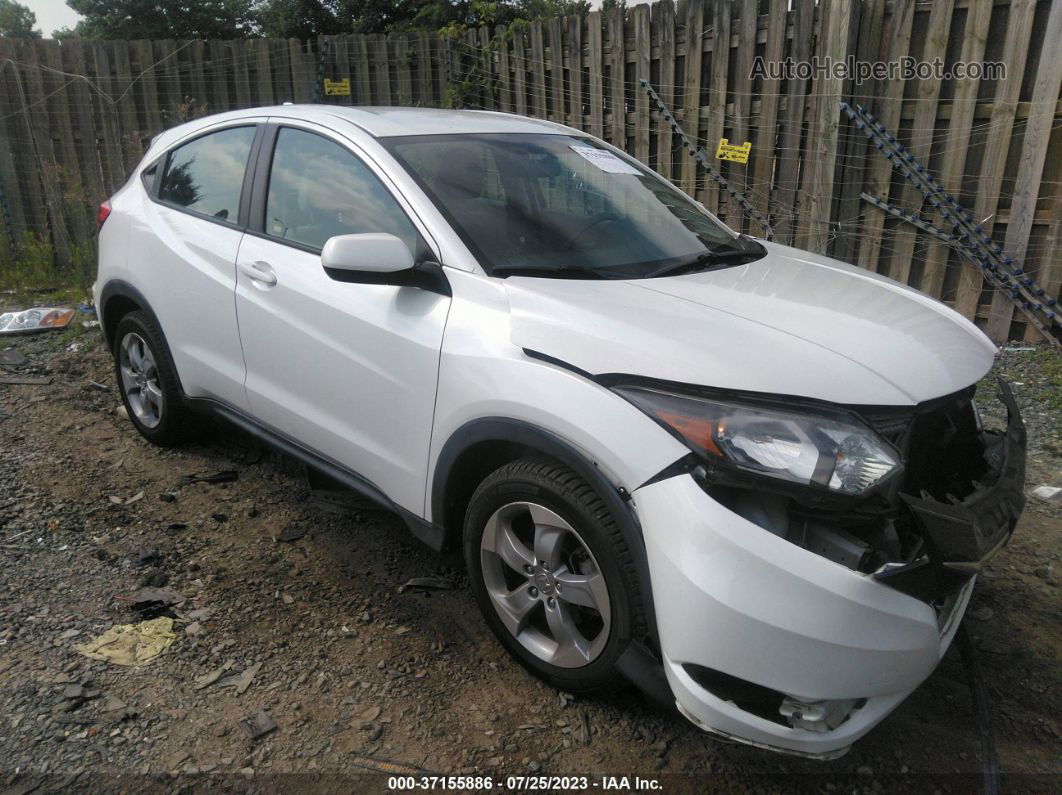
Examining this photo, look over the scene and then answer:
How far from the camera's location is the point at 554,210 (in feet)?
10.0

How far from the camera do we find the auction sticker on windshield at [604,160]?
136 inches

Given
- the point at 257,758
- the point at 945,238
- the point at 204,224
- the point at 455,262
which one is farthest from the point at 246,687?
the point at 945,238

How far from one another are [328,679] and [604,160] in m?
2.40

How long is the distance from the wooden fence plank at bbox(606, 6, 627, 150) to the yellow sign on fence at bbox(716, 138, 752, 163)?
1065 mm

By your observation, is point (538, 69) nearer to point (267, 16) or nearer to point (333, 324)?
point (333, 324)

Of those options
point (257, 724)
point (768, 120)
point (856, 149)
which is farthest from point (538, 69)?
point (257, 724)

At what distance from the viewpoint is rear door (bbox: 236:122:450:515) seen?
272cm

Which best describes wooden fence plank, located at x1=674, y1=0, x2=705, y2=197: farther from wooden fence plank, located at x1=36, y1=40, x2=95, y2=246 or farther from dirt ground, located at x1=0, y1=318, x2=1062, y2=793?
wooden fence plank, located at x1=36, y1=40, x2=95, y2=246

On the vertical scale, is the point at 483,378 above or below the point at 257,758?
above

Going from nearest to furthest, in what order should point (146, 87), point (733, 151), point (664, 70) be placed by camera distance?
point (733, 151), point (664, 70), point (146, 87)

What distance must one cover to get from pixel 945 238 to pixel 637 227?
3777 millimetres

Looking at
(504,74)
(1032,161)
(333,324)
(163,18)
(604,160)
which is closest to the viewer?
(333,324)

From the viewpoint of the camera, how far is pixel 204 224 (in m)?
3.72

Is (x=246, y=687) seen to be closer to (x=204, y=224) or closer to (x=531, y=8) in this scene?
(x=204, y=224)
